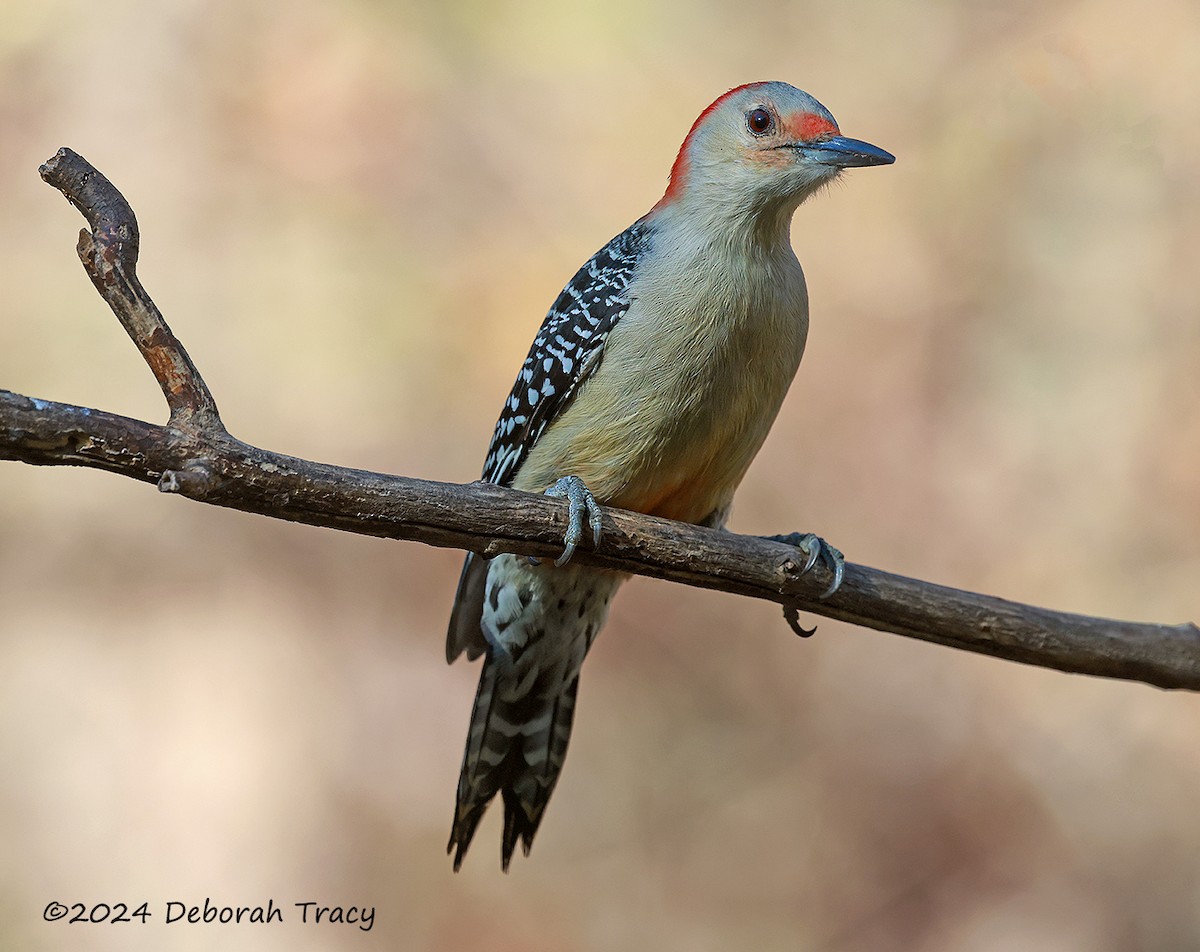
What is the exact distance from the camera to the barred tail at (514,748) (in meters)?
5.41

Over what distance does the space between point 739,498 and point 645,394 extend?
3.28 m

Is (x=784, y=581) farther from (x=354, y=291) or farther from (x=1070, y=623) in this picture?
(x=354, y=291)

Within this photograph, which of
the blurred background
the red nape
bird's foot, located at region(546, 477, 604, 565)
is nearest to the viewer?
bird's foot, located at region(546, 477, 604, 565)

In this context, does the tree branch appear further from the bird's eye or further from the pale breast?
the bird's eye

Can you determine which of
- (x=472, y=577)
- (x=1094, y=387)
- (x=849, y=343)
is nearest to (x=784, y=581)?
(x=472, y=577)

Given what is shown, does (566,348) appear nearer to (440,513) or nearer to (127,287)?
(440,513)

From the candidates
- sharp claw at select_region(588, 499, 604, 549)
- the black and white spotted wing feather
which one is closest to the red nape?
the black and white spotted wing feather

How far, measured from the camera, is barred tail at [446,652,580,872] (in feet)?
17.8

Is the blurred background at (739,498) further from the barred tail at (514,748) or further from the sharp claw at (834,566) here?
the sharp claw at (834,566)

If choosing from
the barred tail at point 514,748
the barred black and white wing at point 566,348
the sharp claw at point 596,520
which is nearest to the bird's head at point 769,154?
the barred black and white wing at point 566,348

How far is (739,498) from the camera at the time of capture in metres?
7.77

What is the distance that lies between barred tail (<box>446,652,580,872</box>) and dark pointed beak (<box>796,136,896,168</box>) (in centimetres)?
267

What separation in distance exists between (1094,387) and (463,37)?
16.9ft

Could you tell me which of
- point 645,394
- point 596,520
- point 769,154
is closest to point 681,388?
point 645,394
